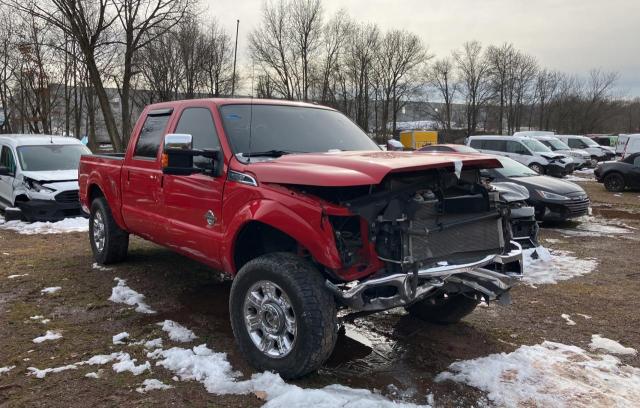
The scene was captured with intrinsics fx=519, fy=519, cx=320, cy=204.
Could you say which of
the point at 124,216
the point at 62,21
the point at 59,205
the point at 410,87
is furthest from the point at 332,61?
the point at 124,216

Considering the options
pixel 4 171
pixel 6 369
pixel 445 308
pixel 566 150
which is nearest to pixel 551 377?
pixel 445 308

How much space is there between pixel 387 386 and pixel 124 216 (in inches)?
147

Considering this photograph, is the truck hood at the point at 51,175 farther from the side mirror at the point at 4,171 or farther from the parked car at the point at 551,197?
the parked car at the point at 551,197

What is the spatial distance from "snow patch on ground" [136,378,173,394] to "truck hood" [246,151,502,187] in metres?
1.61

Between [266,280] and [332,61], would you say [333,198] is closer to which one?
[266,280]

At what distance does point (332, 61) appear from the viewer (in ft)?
178

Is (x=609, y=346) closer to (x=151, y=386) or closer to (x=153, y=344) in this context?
(x=151, y=386)

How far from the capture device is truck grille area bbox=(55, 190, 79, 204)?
34.4ft

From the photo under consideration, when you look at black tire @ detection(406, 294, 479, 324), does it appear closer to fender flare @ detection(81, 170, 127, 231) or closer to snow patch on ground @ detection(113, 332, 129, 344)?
snow patch on ground @ detection(113, 332, 129, 344)

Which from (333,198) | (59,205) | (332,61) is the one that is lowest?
(59,205)

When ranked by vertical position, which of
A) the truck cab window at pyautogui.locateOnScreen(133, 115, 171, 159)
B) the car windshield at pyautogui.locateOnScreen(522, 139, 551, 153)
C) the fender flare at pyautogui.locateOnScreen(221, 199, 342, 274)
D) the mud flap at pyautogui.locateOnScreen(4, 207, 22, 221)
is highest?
the car windshield at pyautogui.locateOnScreen(522, 139, 551, 153)

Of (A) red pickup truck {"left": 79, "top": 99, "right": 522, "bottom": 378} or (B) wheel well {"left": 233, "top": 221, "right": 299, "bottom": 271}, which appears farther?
(B) wheel well {"left": 233, "top": 221, "right": 299, "bottom": 271}

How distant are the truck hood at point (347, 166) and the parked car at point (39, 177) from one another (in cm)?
809

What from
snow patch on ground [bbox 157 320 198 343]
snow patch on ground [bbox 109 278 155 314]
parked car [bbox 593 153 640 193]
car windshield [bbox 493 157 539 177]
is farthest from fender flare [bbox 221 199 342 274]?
parked car [bbox 593 153 640 193]
